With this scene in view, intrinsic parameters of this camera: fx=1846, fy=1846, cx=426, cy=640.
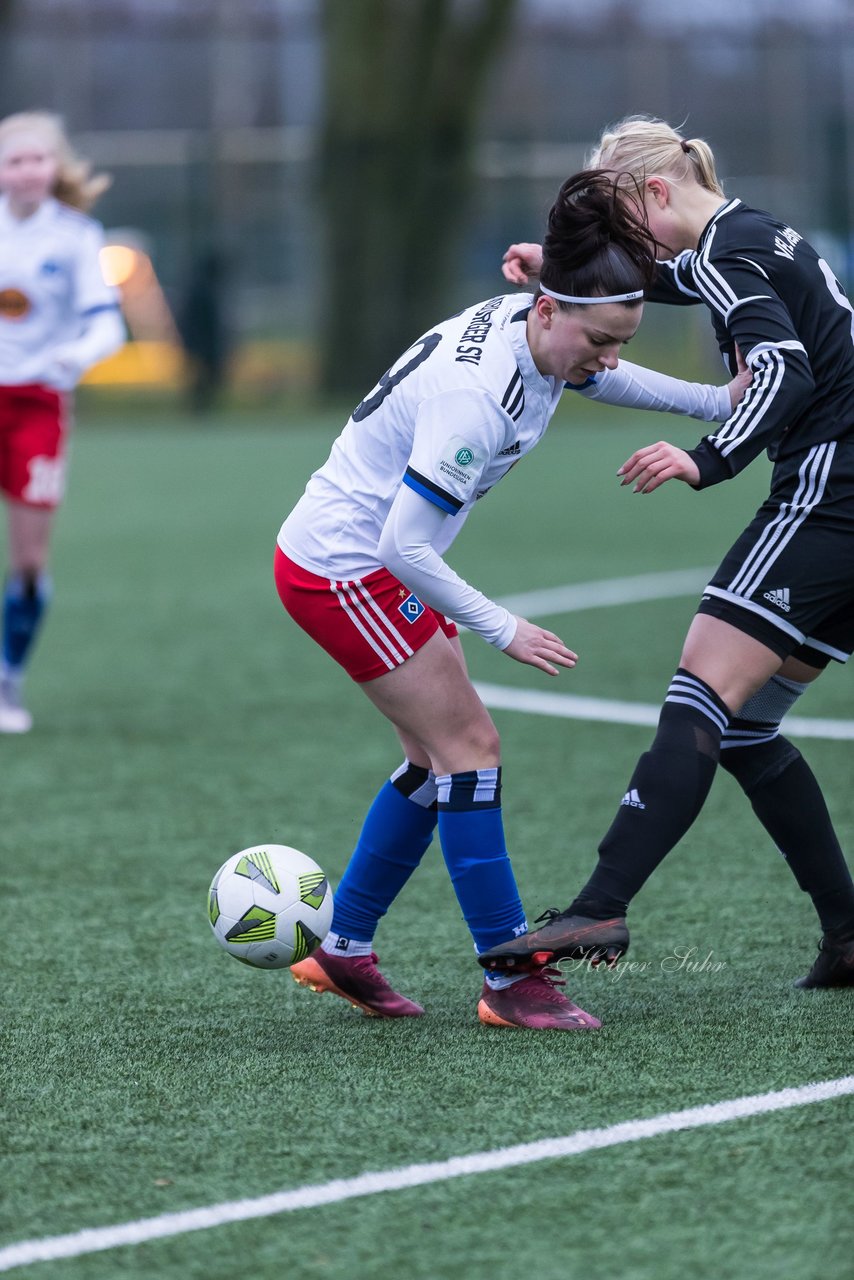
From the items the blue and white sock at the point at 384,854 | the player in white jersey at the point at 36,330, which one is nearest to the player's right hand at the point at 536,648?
the blue and white sock at the point at 384,854

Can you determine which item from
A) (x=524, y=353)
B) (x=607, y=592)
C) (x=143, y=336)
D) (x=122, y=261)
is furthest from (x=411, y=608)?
(x=122, y=261)

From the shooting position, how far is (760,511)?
158 inches

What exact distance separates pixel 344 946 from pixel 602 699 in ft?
11.6

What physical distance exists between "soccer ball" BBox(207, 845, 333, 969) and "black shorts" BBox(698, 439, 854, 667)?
1.07 m

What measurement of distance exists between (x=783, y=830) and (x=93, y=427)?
19.5 metres

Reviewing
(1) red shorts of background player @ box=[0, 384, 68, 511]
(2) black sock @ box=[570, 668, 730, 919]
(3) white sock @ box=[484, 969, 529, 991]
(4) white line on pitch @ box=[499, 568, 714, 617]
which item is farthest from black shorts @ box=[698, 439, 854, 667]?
(4) white line on pitch @ box=[499, 568, 714, 617]

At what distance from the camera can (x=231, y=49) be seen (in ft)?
124

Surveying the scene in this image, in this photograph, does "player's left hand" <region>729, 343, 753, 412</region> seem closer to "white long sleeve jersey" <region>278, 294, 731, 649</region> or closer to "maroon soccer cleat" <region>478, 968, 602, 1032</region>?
"white long sleeve jersey" <region>278, 294, 731, 649</region>

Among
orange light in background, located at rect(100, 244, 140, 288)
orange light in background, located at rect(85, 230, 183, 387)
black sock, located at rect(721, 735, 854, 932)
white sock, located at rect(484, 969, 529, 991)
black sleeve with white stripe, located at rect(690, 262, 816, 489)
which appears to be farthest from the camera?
orange light in background, located at rect(100, 244, 140, 288)

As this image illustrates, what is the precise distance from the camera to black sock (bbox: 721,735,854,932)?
13.7 ft

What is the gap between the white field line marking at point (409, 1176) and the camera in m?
2.81

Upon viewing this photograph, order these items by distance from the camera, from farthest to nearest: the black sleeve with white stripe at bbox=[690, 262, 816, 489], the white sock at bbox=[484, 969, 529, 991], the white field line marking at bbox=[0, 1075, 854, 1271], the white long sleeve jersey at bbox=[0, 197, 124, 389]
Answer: the white long sleeve jersey at bbox=[0, 197, 124, 389], the white sock at bbox=[484, 969, 529, 991], the black sleeve with white stripe at bbox=[690, 262, 816, 489], the white field line marking at bbox=[0, 1075, 854, 1271]

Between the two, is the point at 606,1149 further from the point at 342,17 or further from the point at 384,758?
the point at 342,17

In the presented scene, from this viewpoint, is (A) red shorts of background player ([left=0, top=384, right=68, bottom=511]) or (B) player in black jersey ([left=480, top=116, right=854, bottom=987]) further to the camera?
(A) red shorts of background player ([left=0, top=384, right=68, bottom=511])
